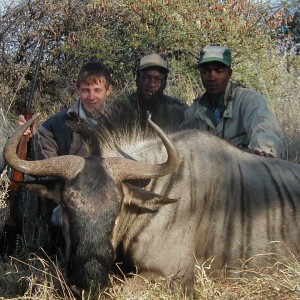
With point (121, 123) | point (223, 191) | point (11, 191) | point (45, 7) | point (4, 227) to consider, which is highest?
point (45, 7)

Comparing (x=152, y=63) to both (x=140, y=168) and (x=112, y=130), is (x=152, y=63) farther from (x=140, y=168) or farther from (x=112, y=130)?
(x=140, y=168)

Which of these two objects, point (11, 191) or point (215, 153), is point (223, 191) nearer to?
point (215, 153)

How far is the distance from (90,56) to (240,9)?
99.7 inches

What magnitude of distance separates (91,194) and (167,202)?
0.44 metres

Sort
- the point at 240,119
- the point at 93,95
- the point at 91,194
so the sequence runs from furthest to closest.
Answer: the point at 93,95
the point at 240,119
the point at 91,194

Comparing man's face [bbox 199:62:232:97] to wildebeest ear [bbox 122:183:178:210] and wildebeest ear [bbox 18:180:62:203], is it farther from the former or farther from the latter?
wildebeest ear [bbox 18:180:62:203]

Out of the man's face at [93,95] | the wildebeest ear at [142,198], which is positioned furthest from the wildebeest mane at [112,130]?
the man's face at [93,95]

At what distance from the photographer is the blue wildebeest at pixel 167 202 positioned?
299cm

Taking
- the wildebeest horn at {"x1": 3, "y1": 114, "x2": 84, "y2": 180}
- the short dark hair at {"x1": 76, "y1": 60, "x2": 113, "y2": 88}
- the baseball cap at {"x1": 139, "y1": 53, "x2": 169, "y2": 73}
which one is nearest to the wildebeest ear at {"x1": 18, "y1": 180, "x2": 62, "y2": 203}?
the wildebeest horn at {"x1": 3, "y1": 114, "x2": 84, "y2": 180}

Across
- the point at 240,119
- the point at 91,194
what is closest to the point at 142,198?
the point at 91,194

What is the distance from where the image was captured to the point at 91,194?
3.00 m

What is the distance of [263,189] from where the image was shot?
3.75 metres

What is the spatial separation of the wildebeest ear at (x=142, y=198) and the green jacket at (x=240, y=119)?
3.42ft

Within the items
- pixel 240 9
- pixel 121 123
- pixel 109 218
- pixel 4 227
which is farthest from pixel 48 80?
pixel 109 218
